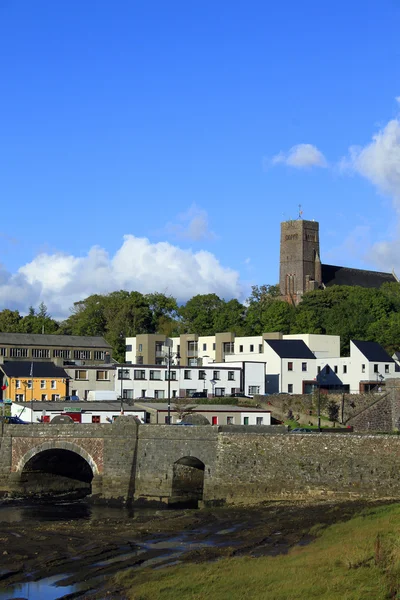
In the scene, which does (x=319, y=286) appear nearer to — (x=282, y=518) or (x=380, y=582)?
(x=282, y=518)

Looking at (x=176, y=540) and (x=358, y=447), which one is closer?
(x=176, y=540)

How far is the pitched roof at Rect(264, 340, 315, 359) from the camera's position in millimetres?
107062

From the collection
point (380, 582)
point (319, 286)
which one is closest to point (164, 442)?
point (380, 582)

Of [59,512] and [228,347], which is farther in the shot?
[228,347]

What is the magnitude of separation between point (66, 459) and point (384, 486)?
942 inches

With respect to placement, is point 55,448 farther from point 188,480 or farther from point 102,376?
point 102,376

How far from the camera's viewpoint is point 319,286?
18900 centimetres

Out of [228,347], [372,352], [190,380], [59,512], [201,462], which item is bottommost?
[59,512]

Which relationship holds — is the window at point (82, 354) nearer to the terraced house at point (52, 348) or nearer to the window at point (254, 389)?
the terraced house at point (52, 348)

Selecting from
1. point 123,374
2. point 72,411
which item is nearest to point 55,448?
point 72,411

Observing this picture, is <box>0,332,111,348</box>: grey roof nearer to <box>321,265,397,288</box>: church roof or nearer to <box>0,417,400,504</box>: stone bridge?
<box>0,417,400,504</box>: stone bridge

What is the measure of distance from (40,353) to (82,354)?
5674 mm

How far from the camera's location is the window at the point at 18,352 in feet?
375

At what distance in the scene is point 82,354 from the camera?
119375mm
